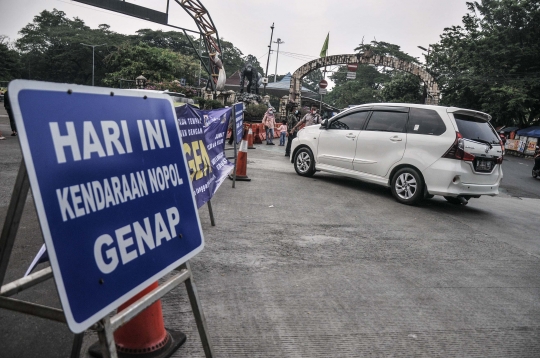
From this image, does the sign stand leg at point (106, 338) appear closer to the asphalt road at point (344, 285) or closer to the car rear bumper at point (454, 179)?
the asphalt road at point (344, 285)

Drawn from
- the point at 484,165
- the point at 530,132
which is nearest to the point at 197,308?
the point at 484,165

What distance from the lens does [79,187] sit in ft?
5.60

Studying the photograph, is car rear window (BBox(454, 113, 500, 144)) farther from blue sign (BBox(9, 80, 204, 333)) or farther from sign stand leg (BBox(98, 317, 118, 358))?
sign stand leg (BBox(98, 317, 118, 358))

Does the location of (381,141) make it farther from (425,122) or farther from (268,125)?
(268,125)

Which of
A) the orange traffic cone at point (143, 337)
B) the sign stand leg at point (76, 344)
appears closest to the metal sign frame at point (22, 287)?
the sign stand leg at point (76, 344)

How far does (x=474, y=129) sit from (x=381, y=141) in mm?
1627

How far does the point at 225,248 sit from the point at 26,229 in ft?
7.43

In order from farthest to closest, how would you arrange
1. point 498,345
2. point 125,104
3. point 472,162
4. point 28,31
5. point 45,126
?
point 28,31
point 472,162
point 498,345
point 125,104
point 45,126

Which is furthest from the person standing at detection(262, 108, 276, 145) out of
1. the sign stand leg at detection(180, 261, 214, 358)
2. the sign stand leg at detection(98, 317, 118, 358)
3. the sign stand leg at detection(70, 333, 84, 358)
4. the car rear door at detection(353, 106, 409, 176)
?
the sign stand leg at detection(98, 317, 118, 358)

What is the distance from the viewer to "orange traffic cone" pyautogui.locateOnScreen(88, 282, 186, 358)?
2.56 metres

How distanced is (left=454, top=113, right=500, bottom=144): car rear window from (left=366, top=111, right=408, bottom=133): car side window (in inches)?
38.6

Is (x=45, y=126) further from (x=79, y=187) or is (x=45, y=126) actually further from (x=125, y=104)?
(x=125, y=104)

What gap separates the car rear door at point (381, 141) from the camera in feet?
26.6

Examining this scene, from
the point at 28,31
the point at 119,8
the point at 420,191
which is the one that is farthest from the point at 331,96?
the point at 420,191
